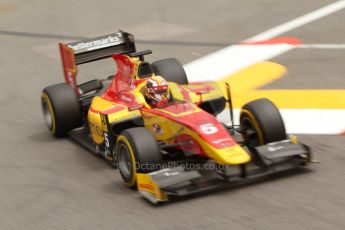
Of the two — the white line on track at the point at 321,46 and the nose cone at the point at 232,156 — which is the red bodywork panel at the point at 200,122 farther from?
the white line on track at the point at 321,46

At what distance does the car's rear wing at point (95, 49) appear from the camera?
11180 mm

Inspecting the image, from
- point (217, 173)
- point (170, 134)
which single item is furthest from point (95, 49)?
point (217, 173)

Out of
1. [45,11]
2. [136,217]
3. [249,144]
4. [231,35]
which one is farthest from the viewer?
[45,11]

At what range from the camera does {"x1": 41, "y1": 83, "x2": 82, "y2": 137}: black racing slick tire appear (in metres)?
10.7

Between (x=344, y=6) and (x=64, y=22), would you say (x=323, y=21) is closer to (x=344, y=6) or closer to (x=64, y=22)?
(x=344, y=6)

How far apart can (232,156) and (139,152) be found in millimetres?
941

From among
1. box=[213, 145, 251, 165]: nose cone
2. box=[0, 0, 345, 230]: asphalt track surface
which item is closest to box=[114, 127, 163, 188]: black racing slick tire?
box=[0, 0, 345, 230]: asphalt track surface

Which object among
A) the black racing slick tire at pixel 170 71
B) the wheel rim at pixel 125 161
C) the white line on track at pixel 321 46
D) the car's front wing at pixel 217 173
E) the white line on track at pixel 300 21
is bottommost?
the car's front wing at pixel 217 173

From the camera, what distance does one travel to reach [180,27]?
15.8 metres

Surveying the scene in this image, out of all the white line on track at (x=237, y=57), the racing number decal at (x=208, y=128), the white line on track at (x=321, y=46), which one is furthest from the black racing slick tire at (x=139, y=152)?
the white line on track at (x=321, y=46)

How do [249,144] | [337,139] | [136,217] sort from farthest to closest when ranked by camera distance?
[337,139] → [249,144] → [136,217]

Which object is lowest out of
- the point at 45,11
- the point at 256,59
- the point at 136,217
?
the point at 136,217

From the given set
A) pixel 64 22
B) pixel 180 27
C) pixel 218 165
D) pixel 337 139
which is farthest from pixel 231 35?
pixel 218 165

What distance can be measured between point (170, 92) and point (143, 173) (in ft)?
4.18
